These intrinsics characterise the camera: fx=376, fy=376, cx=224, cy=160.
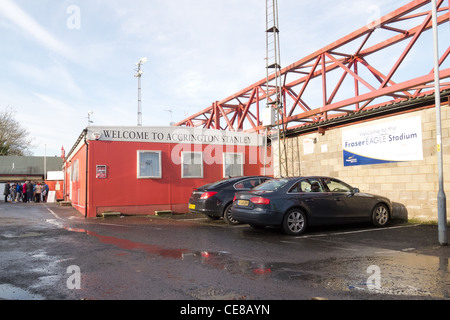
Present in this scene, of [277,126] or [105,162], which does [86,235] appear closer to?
[105,162]

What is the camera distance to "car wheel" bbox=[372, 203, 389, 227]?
409 inches


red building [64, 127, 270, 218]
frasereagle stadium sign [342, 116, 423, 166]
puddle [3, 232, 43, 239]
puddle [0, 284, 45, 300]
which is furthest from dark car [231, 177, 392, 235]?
red building [64, 127, 270, 218]

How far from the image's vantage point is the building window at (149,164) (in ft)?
49.0

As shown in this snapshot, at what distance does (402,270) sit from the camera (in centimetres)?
560

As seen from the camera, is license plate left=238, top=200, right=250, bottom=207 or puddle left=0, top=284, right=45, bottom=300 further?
license plate left=238, top=200, right=250, bottom=207

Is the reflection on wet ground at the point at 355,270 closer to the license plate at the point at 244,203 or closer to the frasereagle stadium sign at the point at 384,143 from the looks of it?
the license plate at the point at 244,203

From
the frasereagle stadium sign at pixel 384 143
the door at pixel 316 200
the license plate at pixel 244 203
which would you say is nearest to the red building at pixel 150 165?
the frasereagle stadium sign at pixel 384 143

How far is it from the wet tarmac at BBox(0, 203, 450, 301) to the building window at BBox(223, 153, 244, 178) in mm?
7071

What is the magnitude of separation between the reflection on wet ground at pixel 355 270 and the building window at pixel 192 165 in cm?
861

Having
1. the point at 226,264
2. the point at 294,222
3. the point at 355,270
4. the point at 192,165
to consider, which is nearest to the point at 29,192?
the point at 192,165

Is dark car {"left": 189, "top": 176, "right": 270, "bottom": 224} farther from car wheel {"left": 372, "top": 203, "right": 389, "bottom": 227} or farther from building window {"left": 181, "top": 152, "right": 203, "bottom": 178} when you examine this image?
building window {"left": 181, "top": 152, "right": 203, "bottom": 178}

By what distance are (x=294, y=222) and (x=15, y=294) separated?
20.4ft

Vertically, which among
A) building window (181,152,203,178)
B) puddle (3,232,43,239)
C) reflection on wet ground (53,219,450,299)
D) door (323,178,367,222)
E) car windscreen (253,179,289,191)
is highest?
building window (181,152,203,178)

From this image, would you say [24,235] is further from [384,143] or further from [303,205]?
[384,143]
